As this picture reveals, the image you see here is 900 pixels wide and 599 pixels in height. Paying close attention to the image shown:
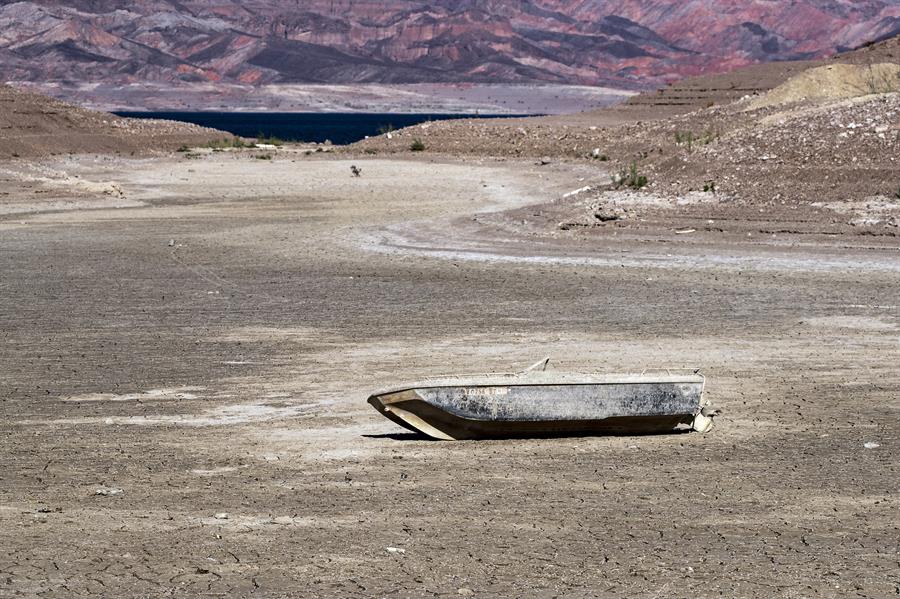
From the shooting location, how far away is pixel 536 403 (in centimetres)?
968

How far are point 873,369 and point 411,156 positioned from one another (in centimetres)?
3214

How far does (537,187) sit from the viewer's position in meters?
33.0

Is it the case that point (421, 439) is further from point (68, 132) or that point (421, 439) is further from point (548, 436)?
point (68, 132)

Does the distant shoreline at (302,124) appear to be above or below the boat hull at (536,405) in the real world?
below

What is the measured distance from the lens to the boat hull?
9633mm

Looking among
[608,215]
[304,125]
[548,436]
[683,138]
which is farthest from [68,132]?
[304,125]

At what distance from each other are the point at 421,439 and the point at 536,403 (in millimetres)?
885

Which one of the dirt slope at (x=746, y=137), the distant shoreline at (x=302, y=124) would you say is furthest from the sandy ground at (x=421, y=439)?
the distant shoreline at (x=302, y=124)

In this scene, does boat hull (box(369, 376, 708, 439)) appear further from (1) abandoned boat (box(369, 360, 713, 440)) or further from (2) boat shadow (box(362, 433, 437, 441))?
A: (2) boat shadow (box(362, 433, 437, 441))

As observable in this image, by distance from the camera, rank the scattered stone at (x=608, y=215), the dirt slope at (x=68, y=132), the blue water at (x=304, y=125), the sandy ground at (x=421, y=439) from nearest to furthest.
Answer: the sandy ground at (x=421, y=439), the scattered stone at (x=608, y=215), the dirt slope at (x=68, y=132), the blue water at (x=304, y=125)

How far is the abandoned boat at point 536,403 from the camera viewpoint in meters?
9.63

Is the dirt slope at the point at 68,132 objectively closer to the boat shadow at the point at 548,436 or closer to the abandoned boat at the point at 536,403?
the boat shadow at the point at 548,436

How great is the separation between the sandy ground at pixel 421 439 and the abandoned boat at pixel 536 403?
0.54 ft

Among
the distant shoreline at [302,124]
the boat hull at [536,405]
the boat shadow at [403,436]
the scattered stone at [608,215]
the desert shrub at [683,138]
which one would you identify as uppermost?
the desert shrub at [683,138]
